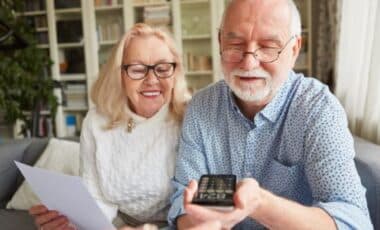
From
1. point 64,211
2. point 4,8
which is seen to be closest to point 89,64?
point 4,8

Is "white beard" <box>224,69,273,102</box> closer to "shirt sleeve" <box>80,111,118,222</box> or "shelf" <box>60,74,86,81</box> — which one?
"shirt sleeve" <box>80,111,118,222</box>

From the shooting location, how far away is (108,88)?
3.95 feet

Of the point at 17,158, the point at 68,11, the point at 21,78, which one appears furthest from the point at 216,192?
the point at 68,11

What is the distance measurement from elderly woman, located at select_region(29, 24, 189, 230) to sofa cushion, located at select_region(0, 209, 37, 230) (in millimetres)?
660

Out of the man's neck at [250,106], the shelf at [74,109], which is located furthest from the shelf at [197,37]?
the man's neck at [250,106]

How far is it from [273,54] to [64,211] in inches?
25.0

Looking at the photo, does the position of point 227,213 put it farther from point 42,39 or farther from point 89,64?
point 42,39

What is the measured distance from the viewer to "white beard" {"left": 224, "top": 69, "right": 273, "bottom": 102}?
92cm

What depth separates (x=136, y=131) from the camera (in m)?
1.18

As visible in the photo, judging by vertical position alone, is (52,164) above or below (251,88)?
below

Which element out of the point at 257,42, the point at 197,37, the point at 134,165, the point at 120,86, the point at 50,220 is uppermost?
the point at 197,37

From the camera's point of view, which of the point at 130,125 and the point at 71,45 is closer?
the point at 130,125

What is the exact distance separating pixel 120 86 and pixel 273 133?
492mm

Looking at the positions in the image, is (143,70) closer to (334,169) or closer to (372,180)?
(334,169)
